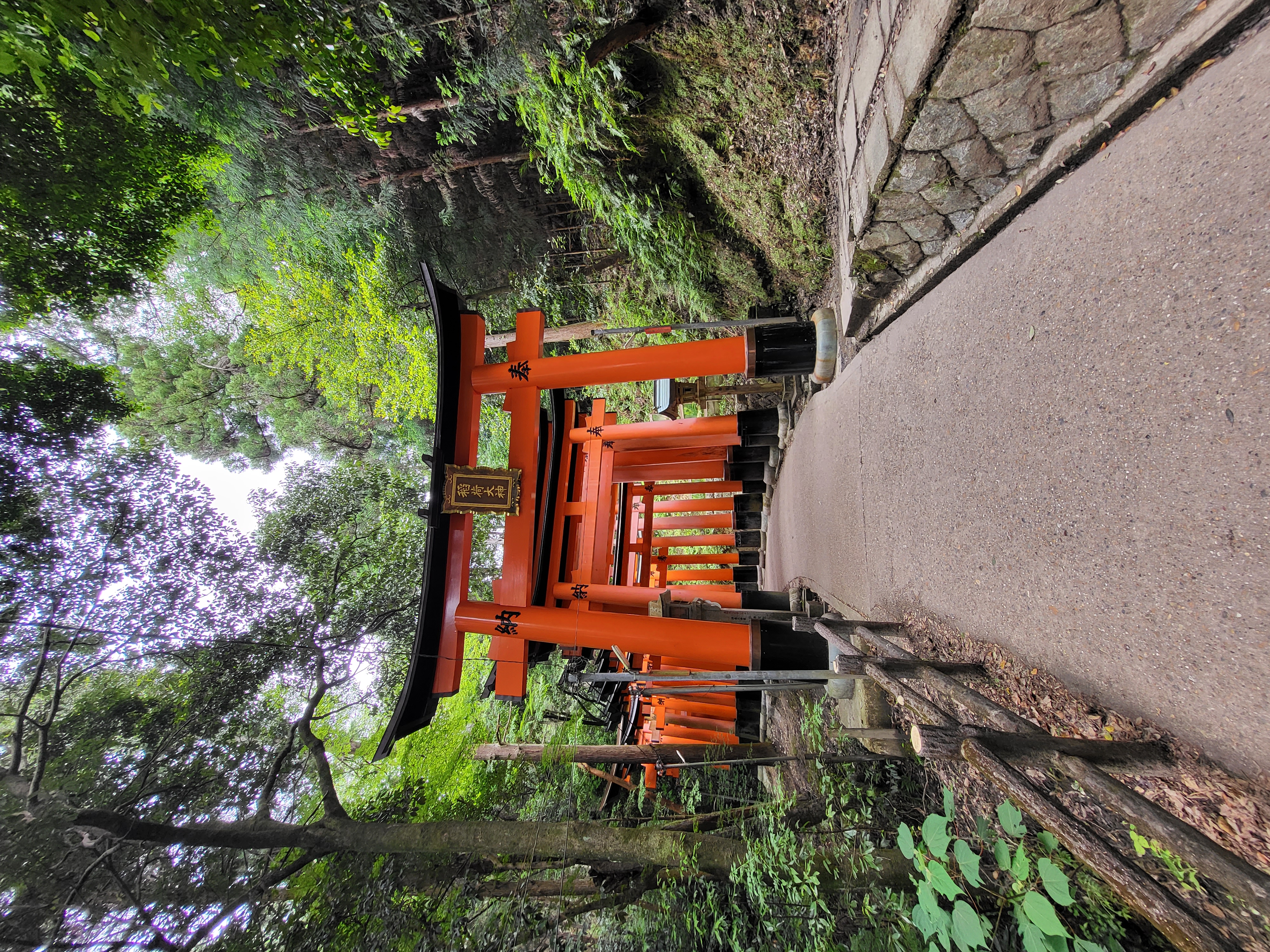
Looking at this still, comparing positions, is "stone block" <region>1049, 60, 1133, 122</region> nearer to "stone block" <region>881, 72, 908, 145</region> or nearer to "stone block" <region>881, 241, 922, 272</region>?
"stone block" <region>881, 72, 908, 145</region>

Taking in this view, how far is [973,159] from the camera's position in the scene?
2.47 meters

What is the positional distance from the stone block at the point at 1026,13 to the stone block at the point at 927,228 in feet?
3.28

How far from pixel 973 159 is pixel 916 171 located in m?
0.24

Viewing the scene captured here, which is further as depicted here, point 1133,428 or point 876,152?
point 876,152

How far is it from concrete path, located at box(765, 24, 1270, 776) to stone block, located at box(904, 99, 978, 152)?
1.61ft

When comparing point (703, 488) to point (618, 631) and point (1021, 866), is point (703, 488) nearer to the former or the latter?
point (618, 631)

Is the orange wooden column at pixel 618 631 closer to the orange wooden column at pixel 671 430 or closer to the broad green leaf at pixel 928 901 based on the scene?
the broad green leaf at pixel 928 901

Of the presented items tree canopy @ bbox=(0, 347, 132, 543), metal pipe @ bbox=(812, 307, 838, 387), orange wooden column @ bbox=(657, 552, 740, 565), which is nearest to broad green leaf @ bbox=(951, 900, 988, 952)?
metal pipe @ bbox=(812, 307, 838, 387)

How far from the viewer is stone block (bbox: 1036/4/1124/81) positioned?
6.03 feet

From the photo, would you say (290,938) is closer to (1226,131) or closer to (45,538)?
(45,538)

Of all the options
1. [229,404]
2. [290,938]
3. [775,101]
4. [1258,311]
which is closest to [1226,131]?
[1258,311]

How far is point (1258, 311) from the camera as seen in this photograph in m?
1.54

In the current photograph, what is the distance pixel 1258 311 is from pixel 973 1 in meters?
1.41

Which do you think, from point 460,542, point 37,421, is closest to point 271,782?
point 460,542
